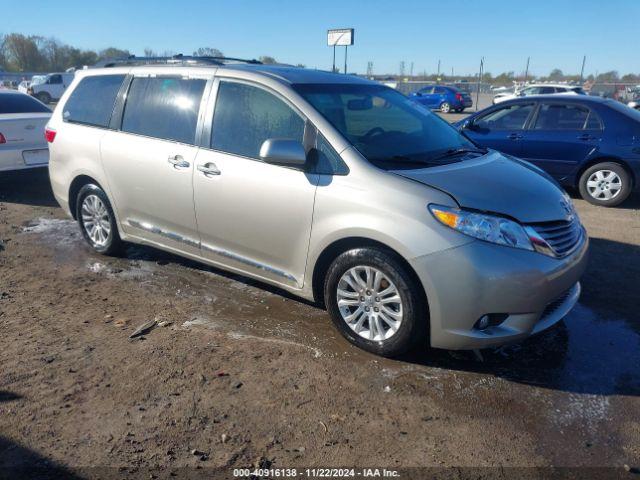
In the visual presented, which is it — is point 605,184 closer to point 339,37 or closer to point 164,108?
point 164,108

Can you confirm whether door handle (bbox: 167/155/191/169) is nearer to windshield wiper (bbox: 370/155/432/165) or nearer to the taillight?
windshield wiper (bbox: 370/155/432/165)

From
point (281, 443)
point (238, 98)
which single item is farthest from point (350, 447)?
point (238, 98)

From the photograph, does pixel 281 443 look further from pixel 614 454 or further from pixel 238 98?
pixel 238 98

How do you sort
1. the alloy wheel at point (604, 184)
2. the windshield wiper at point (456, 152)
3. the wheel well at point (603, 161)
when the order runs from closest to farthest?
the windshield wiper at point (456, 152) → the wheel well at point (603, 161) → the alloy wheel at point (604, 184)

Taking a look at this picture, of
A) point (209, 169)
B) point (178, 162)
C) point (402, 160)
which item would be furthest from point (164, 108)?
point (402, 160)

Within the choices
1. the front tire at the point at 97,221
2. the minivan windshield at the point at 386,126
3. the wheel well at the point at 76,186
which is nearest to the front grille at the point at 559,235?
the minivan windshield at the point at 386,126

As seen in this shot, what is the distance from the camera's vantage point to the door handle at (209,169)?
4141 millimetres

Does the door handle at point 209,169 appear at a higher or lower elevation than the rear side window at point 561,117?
lower

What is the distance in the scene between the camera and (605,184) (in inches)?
304

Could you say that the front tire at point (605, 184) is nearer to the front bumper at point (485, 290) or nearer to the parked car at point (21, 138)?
the front bumper at point (485, 290)

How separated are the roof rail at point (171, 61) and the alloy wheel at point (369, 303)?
2.44 metres

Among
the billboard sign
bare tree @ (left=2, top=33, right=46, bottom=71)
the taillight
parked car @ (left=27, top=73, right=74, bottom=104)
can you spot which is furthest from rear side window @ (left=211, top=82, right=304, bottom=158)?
bare tree @ (left=2, top=33, right=46, bottom=71)

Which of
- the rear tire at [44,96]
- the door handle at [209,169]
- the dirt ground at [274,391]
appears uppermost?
the door handle at [209,169]

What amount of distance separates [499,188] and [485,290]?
0.79 m
